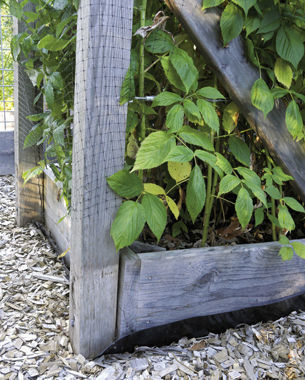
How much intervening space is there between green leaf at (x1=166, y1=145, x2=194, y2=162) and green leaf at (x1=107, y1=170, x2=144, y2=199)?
5.3 inches

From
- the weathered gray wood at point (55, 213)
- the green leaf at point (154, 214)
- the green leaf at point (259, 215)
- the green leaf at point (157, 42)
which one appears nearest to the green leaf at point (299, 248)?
the green leaf at point (259, 215)

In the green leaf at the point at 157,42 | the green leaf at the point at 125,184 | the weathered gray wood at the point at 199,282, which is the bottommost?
the weathered gray wood at the point at 199,282

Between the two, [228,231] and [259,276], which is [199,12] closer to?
[228,231]

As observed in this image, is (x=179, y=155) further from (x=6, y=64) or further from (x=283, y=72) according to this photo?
(x=6, y=64)

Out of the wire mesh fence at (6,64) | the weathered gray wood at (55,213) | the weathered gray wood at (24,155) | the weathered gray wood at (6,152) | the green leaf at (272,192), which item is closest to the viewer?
the green leaf at (272,192)

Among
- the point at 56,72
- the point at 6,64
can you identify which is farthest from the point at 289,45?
the point at 6,64

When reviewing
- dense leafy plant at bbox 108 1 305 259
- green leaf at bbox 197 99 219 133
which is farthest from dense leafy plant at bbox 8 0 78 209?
green leaf at bbox 197 99 219 133

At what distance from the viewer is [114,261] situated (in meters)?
1.28

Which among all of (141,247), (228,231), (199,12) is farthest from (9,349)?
(199,12)

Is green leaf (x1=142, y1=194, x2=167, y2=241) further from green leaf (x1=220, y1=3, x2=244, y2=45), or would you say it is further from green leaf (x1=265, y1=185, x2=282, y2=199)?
green leaf (x1=220, y1=3, x2=244, y2=45)

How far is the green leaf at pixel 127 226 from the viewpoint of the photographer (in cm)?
117

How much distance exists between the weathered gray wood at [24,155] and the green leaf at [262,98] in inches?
47.4

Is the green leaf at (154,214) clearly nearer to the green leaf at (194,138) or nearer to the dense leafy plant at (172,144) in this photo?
the dense leafy plant at (172,144)

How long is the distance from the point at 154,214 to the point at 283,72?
0.58m
